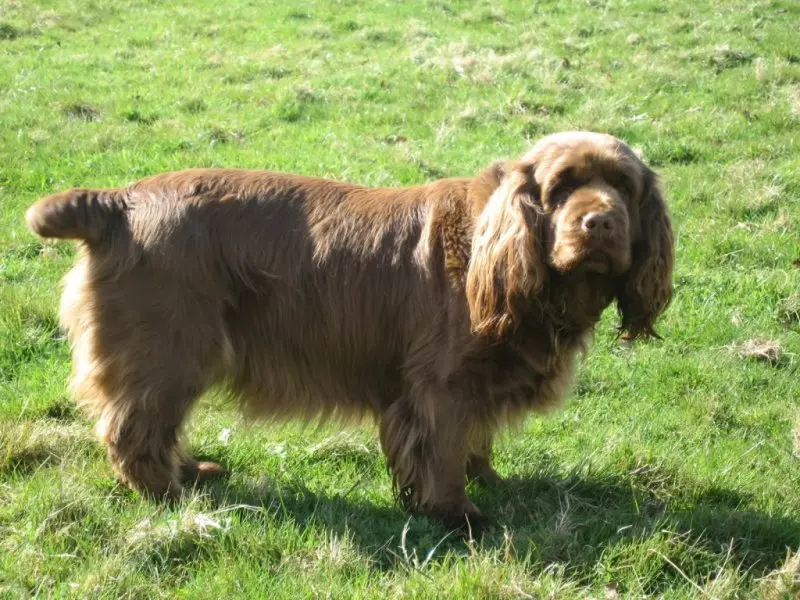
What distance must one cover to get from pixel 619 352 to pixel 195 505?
2.72 meters

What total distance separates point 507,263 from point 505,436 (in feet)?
3.68

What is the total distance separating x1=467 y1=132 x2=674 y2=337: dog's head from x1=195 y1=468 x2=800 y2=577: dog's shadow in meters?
0.75

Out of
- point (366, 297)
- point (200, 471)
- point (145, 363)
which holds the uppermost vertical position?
point (366, 297)

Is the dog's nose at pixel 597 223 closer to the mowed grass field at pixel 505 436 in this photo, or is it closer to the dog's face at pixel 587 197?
the dog's face at pixel 587 197

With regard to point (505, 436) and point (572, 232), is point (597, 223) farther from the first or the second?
point (505, 436)

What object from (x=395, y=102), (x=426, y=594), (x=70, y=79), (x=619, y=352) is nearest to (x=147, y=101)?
(x=70, y=79)

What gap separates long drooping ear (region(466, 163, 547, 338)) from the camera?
354 cm

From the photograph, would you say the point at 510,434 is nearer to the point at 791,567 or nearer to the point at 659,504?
the point at 659,504

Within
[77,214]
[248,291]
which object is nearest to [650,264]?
[248,291]

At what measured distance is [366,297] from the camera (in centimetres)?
391

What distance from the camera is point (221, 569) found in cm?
314

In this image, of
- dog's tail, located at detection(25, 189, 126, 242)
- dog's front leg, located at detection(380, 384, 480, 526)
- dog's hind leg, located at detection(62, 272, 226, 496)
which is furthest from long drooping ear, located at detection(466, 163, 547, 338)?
dog's tail, located at detection(25, 189, 126, 242)

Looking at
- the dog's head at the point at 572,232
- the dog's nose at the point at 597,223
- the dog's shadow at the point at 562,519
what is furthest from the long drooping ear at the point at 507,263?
the dog's shadow at the point at 562,519

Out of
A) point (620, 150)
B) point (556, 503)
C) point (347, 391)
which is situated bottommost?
point (556, 503)
